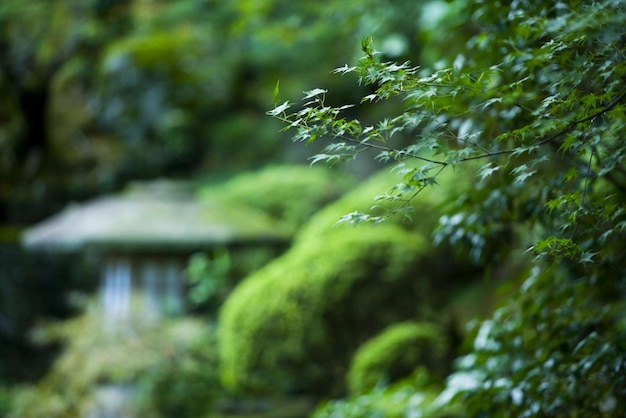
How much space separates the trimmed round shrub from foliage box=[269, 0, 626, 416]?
2091mm

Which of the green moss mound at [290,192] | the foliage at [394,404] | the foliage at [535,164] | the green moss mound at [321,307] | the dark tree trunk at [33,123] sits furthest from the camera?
the dark tree trunk at [33,123]

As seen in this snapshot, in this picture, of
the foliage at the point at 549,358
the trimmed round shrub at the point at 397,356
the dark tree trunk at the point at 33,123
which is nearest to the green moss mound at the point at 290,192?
the trimmed round shrub at the point at 397,356

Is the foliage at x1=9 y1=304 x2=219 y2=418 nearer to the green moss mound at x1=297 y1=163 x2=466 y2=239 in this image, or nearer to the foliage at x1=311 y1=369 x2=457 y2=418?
the green moss mound at x1=297 y1=163 x2=466 y2=239

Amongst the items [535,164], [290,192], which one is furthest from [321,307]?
[535,164]

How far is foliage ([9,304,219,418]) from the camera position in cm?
510

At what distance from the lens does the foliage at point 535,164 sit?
4.22 feet

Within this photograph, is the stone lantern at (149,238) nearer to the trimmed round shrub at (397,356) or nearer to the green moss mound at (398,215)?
the green moss mound at (398,215)

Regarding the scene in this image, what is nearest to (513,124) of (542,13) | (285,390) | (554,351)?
(542,13)

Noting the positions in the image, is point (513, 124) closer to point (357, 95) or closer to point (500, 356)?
point (500, 356)

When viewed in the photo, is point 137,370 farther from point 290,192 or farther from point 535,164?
point 535,164

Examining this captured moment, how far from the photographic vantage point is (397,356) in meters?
4.59

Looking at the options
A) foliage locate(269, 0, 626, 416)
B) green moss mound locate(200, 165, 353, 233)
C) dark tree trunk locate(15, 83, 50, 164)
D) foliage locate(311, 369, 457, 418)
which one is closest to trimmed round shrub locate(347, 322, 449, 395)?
foliage locate(311, 369, 457, 418)

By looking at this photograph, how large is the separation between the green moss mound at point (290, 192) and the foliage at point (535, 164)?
368 cm

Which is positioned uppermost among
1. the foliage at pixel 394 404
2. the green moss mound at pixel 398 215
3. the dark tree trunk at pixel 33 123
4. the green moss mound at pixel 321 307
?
the dark tree trunk at pixel 33 123
